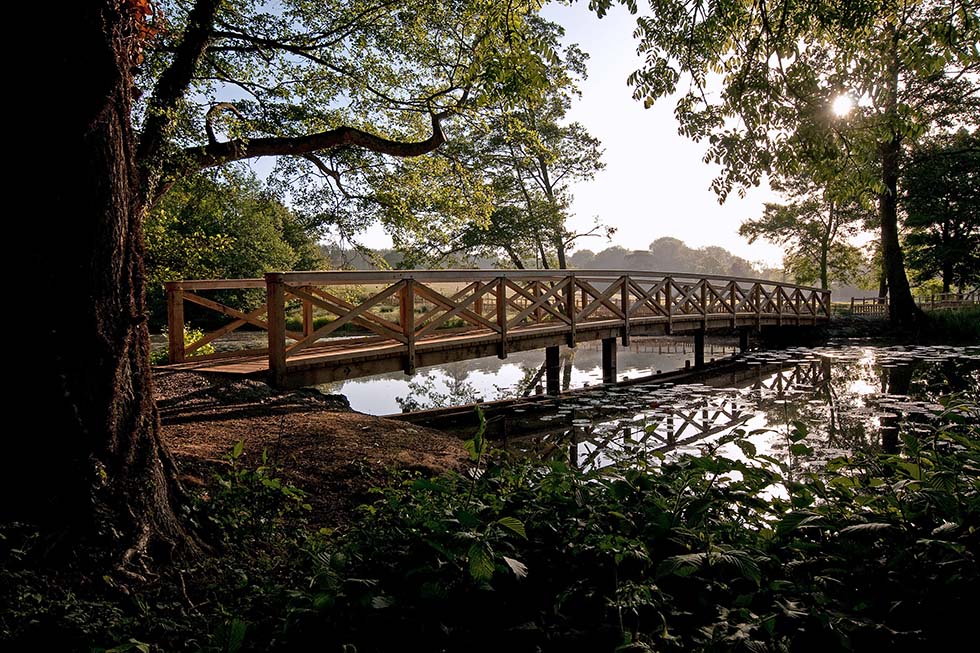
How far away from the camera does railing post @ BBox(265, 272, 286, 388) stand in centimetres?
607

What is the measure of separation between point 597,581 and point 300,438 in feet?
10.7

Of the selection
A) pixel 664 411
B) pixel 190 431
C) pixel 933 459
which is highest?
pixel 933 459

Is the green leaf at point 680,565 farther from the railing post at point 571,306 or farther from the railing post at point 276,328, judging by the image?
the railing post at point 571,306

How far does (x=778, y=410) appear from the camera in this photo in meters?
7.52

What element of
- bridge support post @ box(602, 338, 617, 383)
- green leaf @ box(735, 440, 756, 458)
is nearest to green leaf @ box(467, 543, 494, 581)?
green leaf @ box(735, 440, 756, 458)

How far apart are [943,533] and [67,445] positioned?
3029 mm

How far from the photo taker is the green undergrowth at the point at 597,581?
1.44 meters

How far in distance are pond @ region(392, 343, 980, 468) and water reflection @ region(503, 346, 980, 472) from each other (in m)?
0.01

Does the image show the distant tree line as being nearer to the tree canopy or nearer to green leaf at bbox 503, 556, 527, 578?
the tree canopy

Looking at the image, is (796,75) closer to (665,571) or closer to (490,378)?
(665,571)

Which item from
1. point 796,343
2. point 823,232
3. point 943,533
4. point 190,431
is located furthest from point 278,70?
point 823,232

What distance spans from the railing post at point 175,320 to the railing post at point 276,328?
1.69 m

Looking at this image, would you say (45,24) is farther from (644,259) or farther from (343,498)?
(644,259)

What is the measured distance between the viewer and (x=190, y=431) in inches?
168
